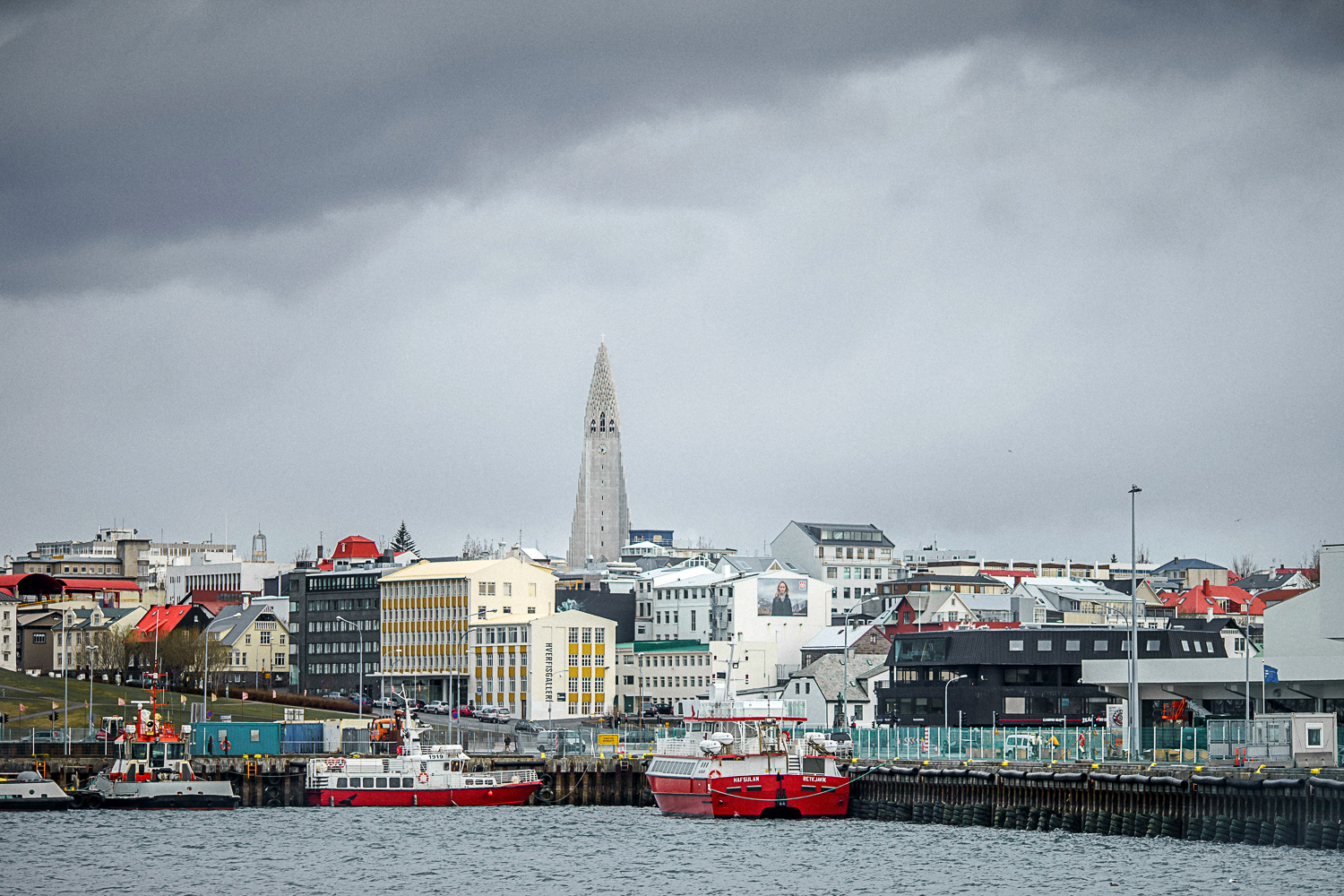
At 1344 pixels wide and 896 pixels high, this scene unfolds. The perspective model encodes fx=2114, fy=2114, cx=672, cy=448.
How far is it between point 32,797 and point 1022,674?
2450 inches

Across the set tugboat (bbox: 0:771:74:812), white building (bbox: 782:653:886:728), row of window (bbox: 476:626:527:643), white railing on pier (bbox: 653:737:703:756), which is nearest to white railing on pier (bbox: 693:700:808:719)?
white railing on pier (bbox: 653:737:703:756)

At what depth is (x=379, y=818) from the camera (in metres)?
108

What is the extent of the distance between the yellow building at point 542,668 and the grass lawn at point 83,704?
1944 cm

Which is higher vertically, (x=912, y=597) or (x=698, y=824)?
(x=912, y=597)

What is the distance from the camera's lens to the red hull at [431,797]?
114812 millimetres

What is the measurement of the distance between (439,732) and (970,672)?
130 feet

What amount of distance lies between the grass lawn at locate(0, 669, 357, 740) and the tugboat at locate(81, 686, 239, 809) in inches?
1557

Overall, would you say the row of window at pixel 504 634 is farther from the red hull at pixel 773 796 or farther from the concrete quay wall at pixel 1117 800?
the red hull at pixel 773 796

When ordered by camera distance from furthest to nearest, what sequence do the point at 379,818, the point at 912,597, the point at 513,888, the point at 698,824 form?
the point at 912,597, the point at 379,818, the point at 698,824, the point at 513,888

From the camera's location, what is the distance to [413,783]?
115 metres

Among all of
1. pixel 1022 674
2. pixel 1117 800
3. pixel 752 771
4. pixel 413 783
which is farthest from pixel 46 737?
pixel 1117 800

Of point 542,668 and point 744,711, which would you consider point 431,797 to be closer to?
point 744,711

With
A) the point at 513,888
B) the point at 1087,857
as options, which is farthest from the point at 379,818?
the point at 1087,857

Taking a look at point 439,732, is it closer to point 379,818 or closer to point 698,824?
point 379,818
